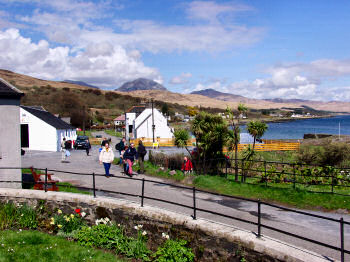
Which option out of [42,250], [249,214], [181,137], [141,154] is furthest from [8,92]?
[181,137]

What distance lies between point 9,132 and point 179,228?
785 centimetres

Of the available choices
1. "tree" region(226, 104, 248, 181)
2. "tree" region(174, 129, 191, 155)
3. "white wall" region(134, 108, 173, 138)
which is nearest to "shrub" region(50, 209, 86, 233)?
"tree" region(226, 104, 248, 181)

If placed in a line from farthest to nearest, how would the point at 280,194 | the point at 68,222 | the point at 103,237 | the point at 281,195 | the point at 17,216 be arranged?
the point at 280,194 → the point at 281,195 → the point at 17,216 → the point at 68,222 → the point at 103,237

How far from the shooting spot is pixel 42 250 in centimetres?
812

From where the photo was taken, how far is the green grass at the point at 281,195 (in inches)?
480

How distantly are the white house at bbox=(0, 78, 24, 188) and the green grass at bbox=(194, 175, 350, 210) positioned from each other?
775 cm

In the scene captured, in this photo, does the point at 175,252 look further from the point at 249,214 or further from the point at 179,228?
the point at 249,214

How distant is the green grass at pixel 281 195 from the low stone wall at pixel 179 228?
245 inches

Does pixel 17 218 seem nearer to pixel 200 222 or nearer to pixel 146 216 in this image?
pixel 146 216

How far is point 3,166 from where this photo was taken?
12383 mm

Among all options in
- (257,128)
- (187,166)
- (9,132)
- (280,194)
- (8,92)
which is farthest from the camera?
(187,166)

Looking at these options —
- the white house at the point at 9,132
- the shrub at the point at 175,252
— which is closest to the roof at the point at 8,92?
the white house at the point at 9,132

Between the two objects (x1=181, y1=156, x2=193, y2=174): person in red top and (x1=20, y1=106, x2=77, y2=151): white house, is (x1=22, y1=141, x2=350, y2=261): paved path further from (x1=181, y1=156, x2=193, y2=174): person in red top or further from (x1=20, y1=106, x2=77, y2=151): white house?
(x1=20, y1=106, x2=77, y2=151): white house

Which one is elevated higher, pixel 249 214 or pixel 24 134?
pixel 24 134
